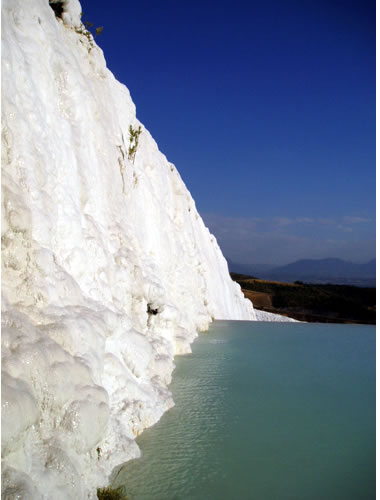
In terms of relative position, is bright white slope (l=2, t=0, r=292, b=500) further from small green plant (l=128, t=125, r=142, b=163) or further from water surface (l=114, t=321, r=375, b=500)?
small green plant (l=128, t=125, r=142, b=163)

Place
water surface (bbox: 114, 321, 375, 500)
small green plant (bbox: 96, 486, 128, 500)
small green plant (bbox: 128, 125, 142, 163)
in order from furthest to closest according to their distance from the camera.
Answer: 1. small green plant (bbox: 128, 125, 142, 163)
2. water surface (bbox: 114, 321, 375, 500)
3. small green plant (bbox: 96, 486, 128, 500)

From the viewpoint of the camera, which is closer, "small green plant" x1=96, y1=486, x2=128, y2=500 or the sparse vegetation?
"small green plant" x1=96, y1=486, x2=128, y2=500

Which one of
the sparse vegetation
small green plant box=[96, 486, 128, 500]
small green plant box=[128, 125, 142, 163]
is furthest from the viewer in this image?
the sparse vegetation

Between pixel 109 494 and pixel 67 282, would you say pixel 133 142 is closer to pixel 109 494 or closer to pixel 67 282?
pixel 67 282

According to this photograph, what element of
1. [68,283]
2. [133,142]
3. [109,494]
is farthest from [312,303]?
[109,494]

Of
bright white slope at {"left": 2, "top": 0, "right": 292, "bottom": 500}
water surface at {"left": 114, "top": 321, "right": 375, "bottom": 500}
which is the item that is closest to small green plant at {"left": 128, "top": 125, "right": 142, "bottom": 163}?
bright white slope at {"left": 2, "top": 0, "right": 292, "bottom": 500}

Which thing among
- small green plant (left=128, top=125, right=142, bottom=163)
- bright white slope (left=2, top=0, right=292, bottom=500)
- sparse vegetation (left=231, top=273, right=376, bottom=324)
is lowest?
sparse vegetation (left=231, top=273, right=376, bottom=324)
